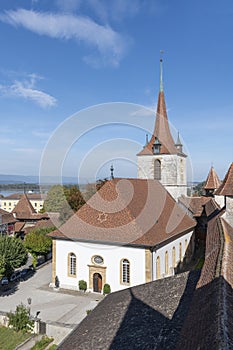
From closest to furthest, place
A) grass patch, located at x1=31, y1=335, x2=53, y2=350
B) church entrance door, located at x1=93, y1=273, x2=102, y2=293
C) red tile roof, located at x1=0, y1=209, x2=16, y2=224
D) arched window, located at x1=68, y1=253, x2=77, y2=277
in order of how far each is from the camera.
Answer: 1. grass patch, located at x1=31, y1=335, x2=53, y2=350
2. church entrance door, located at x1=93, y1=273, x2=102, y2=293
3. arched window, located at x1=68, y1=253, x2=77, y2=277
4. red tile roof, located at x1=0, y1=209, x2=16, y2=224

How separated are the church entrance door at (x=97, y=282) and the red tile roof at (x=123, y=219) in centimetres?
267

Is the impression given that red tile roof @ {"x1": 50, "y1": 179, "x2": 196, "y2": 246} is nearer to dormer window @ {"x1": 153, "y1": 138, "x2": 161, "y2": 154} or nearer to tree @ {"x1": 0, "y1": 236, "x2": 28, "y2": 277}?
tree @ {"x1": 0, "y1": 236, "x2": 28, "y2": 277}

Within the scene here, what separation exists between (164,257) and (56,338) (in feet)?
31.4

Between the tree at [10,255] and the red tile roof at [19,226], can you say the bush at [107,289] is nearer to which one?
the tree at [10,255]

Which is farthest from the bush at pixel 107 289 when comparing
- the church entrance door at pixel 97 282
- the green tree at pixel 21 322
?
the green tree at pixel 21 322

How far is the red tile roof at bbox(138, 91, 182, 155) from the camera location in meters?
32.6

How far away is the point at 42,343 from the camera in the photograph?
14.3m

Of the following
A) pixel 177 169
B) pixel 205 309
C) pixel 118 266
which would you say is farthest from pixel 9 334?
pixel 177 169

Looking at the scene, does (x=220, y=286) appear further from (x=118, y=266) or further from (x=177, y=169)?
(x=177, y=169)

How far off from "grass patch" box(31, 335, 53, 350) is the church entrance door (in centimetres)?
619

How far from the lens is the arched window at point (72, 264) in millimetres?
21406

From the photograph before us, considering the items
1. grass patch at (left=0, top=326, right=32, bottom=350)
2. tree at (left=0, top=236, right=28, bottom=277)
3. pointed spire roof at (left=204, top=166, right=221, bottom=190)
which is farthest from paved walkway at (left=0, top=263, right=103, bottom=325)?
pointed spire roof at (left=204, top=166, right=221, bottom=190)

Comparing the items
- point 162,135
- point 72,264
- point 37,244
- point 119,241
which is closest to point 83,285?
point 72,264

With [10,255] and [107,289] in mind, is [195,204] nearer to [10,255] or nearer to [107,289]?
[107,289]
